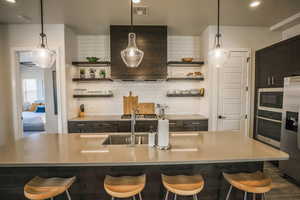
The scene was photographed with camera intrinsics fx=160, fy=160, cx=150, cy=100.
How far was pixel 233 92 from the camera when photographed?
10.7 feet

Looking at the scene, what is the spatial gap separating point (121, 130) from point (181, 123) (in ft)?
4.02

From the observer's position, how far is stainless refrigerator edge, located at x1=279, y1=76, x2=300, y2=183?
2287 millimetres

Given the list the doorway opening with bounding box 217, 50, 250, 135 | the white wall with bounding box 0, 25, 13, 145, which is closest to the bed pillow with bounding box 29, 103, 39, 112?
the white wall with bounding box 0, 25, 13, 145

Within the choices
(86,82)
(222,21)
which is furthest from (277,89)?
(86,82)

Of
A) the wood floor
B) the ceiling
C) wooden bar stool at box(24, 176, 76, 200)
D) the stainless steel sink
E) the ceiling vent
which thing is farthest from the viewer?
the ceiling vent

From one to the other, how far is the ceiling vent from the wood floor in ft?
10.8

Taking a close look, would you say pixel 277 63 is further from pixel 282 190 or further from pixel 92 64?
pixel 92 64

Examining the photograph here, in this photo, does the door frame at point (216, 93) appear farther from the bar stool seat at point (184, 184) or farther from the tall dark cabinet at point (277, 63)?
the bar stool seat at point (184, 184)

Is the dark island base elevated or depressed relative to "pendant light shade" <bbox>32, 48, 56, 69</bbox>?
depressed

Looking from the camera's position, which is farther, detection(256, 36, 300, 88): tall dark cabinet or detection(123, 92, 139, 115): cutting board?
detection(123, 92, 139, 115): cutting board

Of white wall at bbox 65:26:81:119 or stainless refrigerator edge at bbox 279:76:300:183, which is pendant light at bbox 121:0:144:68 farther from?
stainless refrigerator edge at bbox 279:76:300:183

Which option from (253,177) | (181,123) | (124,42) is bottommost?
(253,177)

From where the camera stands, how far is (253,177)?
1.57 metres

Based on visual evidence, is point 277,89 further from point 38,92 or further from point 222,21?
point 38,92
